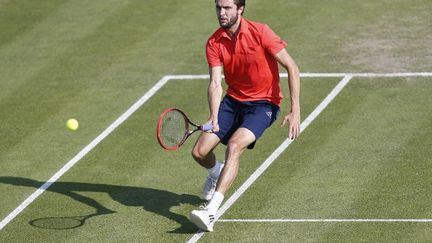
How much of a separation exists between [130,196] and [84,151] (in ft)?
7.32

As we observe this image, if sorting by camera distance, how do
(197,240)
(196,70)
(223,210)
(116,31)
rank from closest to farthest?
(197,240) < (223,210) < (196,70) < (116,31)

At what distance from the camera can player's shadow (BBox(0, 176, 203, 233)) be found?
54.2 ft

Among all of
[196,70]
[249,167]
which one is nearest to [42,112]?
[196,70]

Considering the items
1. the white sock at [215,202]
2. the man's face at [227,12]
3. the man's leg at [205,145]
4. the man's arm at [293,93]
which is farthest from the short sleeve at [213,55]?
the white sock at [215,202]

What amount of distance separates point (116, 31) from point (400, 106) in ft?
21.6

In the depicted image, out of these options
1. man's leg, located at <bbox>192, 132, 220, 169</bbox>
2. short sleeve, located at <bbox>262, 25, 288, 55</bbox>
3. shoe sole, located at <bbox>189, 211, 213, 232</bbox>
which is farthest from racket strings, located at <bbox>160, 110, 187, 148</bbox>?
short sleeve, located at <bbox>262, 25, 288, 55</bbox>

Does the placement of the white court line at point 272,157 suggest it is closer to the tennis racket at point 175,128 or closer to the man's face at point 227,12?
the tennis racket at point 175,128

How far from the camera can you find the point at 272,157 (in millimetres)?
18391

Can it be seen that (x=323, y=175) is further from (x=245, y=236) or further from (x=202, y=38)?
(x=202, y=38)

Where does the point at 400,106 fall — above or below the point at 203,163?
below

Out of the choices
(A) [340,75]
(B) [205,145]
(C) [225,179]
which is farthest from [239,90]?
(A) [340,75]

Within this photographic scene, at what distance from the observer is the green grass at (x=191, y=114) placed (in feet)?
52.8

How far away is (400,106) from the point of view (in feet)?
66.2

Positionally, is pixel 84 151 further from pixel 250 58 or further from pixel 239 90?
pixel 250 58
